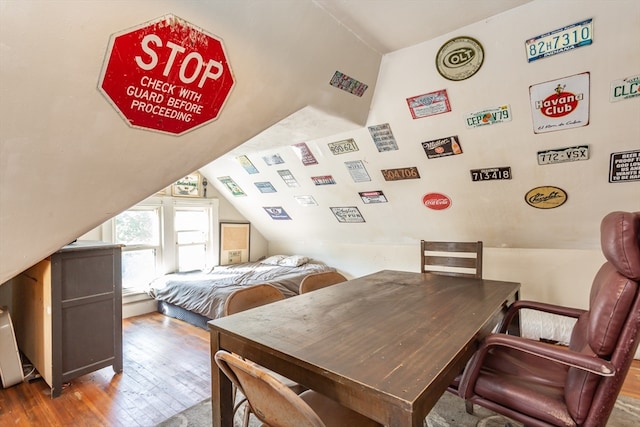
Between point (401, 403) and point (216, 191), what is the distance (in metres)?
4.48

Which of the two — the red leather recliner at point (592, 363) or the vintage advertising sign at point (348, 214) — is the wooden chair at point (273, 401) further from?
the vintage advertising sign at point (348, 214)

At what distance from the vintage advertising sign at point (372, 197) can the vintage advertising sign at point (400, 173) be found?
0.86ft

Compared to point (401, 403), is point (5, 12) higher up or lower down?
higher up

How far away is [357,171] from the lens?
10.3 ft

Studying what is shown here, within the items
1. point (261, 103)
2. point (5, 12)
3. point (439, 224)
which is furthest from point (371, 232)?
point (5, 12)

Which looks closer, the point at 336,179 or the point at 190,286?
the point at 336,179

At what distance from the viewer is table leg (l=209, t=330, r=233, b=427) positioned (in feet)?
4.28

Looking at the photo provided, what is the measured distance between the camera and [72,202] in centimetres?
146

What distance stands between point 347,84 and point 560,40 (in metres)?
1.22

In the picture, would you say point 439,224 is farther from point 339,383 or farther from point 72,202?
point 72,202

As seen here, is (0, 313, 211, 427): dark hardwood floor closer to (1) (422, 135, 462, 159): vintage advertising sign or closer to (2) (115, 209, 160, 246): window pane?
(2) (115, 209, 160, 246): window pane

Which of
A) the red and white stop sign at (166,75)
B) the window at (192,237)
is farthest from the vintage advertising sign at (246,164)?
the red and white stop sign at (166,75)

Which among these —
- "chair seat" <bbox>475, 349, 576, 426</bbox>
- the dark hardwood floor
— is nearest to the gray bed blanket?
the dark hardwood floor

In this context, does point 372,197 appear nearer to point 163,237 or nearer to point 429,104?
point 429,104
